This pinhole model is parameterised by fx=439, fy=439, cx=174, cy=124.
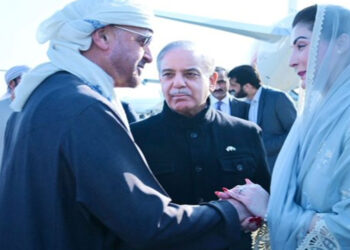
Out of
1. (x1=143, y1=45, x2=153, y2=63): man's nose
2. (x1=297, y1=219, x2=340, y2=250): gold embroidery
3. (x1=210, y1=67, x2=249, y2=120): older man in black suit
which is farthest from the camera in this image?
(x1=210, y1=67, x2=249, y2=120): older man in black suit

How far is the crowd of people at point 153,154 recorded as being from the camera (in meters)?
1.55

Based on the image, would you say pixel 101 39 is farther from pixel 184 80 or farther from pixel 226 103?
pixel 226 103

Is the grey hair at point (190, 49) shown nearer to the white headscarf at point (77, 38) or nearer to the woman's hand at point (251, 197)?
the white headscarf at point (77, 38)

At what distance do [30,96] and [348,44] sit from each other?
138cm

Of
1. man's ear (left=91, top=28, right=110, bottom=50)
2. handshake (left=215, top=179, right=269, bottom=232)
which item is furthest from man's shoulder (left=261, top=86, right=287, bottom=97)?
man's ear (left=91, top=28, right=110, bottom=50)

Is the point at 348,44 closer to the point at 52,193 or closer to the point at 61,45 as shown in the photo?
the point at 61,45

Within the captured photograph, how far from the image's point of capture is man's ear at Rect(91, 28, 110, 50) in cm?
185

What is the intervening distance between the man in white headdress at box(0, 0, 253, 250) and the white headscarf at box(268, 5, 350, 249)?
0.80 feet

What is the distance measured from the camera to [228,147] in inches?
96.3

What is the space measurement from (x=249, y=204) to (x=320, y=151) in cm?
38

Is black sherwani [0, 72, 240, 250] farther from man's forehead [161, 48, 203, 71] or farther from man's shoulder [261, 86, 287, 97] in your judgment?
man's shoulder [261, 86, 287, 97]

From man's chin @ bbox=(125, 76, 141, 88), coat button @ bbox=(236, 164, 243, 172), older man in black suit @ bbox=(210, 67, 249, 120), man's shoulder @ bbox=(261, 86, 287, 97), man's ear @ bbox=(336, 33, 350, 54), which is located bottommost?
older man in black suit @ bbox=(210, 67, 249, 120)

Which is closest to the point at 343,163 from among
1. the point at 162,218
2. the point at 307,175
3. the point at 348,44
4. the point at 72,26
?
the point at 307,175

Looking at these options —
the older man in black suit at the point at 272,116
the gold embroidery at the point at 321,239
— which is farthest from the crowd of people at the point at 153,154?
the older man in black suit at the point at 272,116
